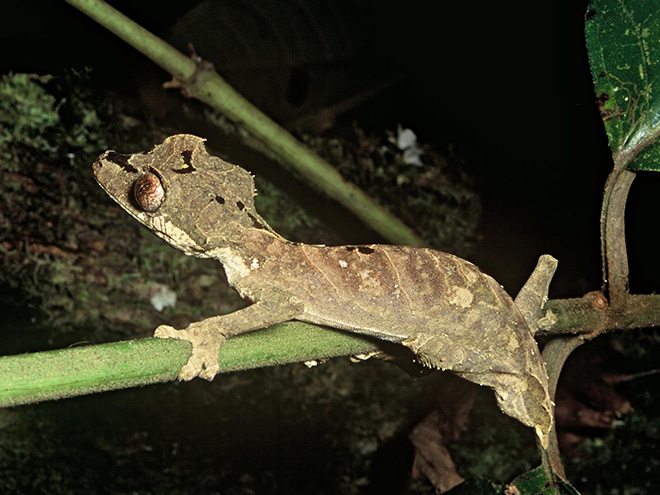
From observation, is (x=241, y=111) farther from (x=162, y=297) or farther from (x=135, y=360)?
(x=135, y=360)

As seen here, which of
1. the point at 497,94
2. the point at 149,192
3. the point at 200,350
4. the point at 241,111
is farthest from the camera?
the point at 497,94

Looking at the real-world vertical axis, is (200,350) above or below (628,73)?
below

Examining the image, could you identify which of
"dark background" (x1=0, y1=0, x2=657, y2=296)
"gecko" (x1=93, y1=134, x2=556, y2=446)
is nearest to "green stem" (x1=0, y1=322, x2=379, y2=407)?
"gecko" (x1=93, y1=134, x2=556, y2=446)

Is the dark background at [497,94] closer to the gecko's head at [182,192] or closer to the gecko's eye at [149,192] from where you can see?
the gecko's head at [182,192]

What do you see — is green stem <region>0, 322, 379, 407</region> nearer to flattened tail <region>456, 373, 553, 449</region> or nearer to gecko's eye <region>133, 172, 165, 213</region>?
gecko's eye <region>133, 172, 165, 213</region>

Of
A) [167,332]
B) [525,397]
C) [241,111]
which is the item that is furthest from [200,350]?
[241,111]

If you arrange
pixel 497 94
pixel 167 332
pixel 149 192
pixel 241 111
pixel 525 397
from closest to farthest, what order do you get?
pixel 167 332, pixel 149 192, pixel 525 397, pixel 241 111, pixel 497 94

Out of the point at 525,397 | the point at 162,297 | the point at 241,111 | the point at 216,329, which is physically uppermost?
the point at 241,111

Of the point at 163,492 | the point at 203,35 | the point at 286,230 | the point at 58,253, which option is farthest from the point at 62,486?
the point at 203,35
